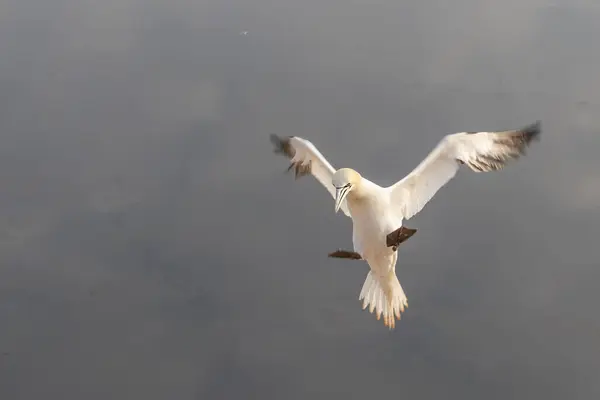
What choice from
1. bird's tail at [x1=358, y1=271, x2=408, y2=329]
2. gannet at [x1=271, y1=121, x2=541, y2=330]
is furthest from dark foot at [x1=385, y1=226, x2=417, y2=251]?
bird's tail at [x1=358, y1=271, x2=408, y2=329]

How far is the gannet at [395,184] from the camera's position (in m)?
5.80

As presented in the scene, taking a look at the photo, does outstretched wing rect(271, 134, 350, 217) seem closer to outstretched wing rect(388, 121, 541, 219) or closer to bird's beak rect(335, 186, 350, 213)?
outstretched wing rect(388, 121, 541, 219)

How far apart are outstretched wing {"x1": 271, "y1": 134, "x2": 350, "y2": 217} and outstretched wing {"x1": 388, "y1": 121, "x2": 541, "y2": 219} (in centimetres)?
47

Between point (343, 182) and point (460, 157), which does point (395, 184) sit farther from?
point (343, 182)

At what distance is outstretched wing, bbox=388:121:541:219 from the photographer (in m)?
6.01

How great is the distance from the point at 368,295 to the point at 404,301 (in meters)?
0.25

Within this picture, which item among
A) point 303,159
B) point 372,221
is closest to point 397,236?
point 372,221

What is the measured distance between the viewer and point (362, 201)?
227 inches

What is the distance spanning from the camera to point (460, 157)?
19.7 feet

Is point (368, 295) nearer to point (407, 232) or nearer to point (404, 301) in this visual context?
point (404, 301)

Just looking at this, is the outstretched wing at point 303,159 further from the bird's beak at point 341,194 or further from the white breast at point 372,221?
the bird's beak at point 341,194

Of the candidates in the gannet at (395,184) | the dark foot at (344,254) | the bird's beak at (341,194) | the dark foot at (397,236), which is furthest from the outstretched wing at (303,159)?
the bird's beak at (341,194)

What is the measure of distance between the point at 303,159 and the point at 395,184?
2.13 ft

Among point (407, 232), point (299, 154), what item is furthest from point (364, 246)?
point (299, 154)
